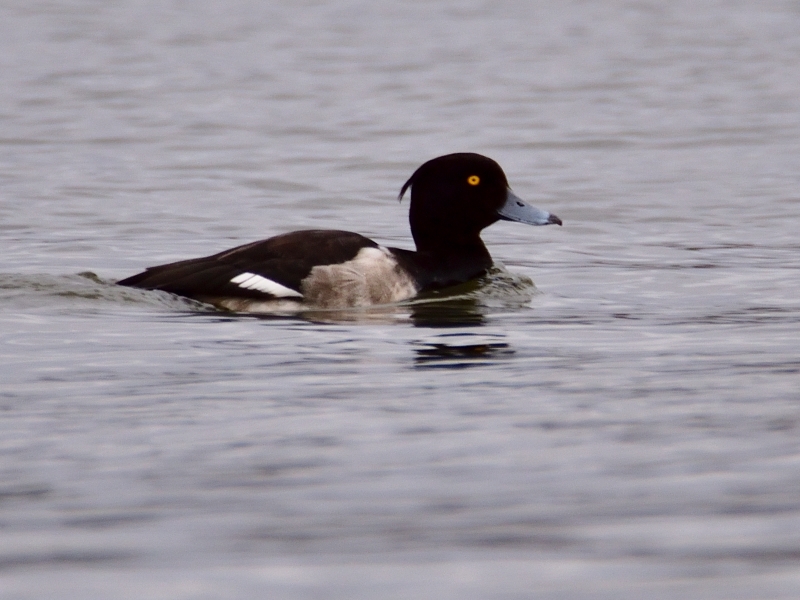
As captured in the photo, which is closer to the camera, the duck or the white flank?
the duck

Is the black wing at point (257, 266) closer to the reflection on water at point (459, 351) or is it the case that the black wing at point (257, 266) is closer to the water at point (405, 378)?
the water at point (405, 378)

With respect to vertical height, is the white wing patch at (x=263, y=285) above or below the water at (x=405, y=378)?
above

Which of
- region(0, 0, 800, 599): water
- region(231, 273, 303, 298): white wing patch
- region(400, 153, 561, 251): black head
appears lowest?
region(0, 0, 800, 599): water

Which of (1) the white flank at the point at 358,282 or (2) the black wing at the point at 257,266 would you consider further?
(1) the white flank at the point at 358,282

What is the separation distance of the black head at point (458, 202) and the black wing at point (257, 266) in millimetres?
852

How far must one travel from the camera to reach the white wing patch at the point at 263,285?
27.5 ft

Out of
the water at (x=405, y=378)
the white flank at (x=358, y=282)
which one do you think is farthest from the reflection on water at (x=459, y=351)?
the white flank at (x=358, y=282)

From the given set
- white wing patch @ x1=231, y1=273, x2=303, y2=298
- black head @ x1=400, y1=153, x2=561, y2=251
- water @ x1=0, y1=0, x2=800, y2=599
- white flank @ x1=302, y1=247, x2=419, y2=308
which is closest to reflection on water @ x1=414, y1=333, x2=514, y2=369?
water @ x1=0, y1=0, x2=800, y2=599

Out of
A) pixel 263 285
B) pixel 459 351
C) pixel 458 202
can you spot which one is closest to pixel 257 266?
pixel 263 285

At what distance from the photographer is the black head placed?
955cm

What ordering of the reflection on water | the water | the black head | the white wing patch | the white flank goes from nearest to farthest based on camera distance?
the water < the reflection on water < the white wing patch < the white flank < the black head

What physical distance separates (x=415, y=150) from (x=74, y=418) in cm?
1226

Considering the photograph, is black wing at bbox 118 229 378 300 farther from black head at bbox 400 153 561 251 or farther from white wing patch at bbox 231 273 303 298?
black head at bbox 400 153 561 251

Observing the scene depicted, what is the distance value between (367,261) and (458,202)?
1.06 metres
